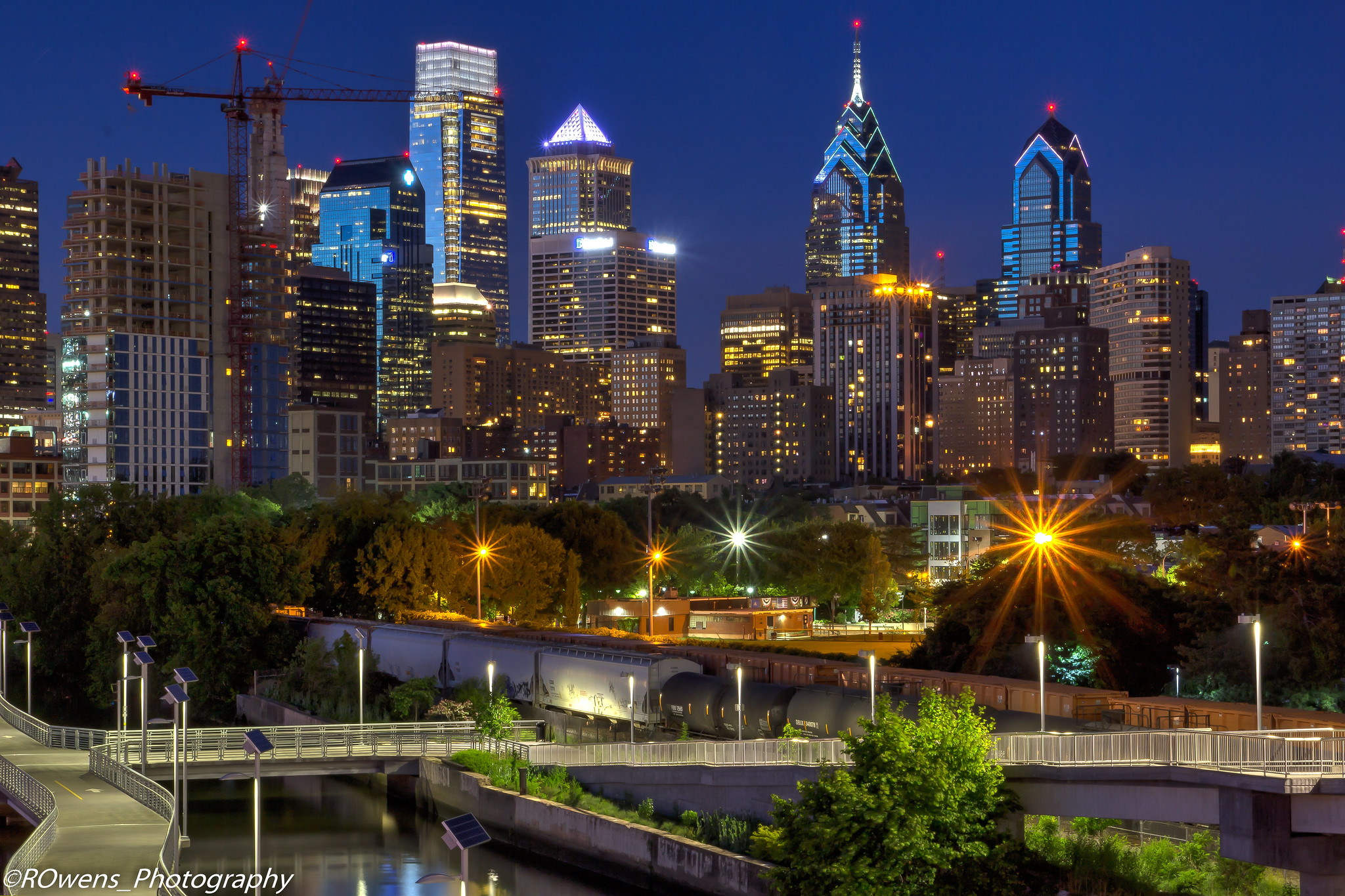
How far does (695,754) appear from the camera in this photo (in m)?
45.8

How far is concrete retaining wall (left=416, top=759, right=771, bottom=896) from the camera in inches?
1565

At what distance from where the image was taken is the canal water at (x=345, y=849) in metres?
44.7

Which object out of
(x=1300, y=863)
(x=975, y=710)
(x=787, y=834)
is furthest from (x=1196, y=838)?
(x=787, y=834)

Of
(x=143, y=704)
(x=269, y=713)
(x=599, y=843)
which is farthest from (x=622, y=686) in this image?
(x=269, y=713)

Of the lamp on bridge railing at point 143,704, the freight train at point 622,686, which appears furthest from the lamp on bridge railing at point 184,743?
the freight train at point 622,686

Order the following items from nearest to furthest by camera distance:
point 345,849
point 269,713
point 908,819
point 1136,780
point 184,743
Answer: point 908,819
point 1136,780
point 184,743
point 345,849
point 269,713

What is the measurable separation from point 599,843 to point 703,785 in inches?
138

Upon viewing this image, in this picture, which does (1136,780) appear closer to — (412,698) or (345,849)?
(345,849)

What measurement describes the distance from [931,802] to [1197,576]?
29.6 metres

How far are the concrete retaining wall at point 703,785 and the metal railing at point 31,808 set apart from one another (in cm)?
1667

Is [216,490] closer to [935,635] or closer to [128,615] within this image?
[128,615]

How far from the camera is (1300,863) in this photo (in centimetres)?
3338

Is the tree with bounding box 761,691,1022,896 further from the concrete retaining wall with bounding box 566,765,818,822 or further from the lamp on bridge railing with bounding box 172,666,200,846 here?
the lamp on bridge railing with bounding box 172,666,200,846

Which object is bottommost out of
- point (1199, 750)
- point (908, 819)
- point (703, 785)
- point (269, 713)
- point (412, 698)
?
point (269, 713)
